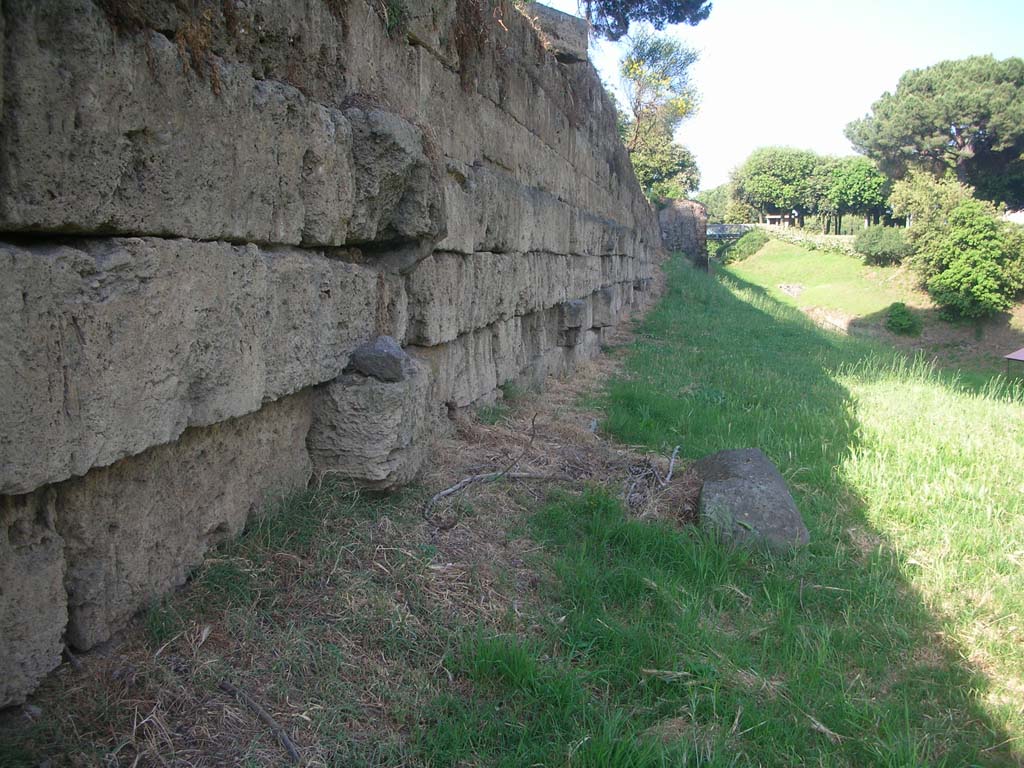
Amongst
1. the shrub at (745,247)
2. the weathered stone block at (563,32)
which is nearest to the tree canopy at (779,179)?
the shrub at (745,247)

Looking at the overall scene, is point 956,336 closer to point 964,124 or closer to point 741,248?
point 741,248

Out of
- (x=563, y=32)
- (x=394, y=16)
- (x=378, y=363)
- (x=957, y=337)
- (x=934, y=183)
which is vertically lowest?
(x=957, y=337)

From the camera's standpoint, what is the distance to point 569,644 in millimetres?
2902

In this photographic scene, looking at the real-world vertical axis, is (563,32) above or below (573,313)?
above

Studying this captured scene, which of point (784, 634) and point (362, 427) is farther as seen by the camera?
point (362, 427)

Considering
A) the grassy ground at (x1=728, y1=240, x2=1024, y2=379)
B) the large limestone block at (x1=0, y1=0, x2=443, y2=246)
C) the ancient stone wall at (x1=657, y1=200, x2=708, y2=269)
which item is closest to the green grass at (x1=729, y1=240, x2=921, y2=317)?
the grassy ground at (x1=728, y1=240, x2=1024, y2=379)

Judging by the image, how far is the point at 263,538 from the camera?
2.84 m

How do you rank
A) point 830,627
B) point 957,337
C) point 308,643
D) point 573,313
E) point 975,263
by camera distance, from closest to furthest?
point 308,643 → point 830,627 → point 573,313 → point 975,263 → point 957,337

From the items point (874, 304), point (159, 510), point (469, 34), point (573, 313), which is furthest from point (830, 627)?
point (874, 304)

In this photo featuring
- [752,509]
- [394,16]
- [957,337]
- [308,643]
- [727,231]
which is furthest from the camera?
[727,231]

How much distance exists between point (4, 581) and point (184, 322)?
2.79 feet

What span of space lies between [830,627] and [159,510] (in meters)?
2.66

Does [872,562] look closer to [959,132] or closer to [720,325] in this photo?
[720,325]

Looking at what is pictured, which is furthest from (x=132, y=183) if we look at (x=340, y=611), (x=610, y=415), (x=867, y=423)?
(x=867, y=423)
